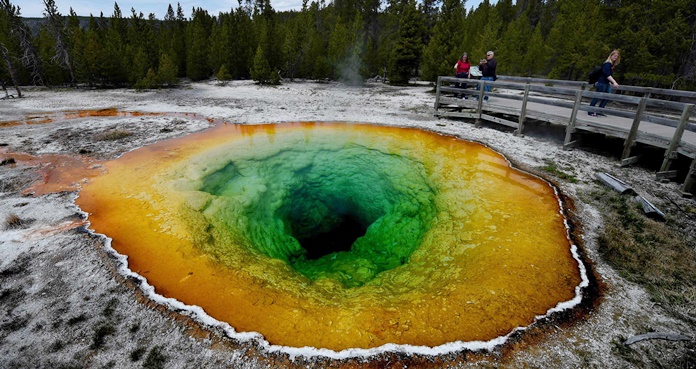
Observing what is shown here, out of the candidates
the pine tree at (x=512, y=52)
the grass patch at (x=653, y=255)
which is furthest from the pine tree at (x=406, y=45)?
the grass patch at (x=653, y=255)

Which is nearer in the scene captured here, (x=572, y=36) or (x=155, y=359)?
(x=155, y=359)

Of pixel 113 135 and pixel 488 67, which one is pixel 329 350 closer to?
pixel 113 135

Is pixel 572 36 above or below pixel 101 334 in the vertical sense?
above

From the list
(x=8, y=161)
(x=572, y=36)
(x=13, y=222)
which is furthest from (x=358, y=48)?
(x=13, y=222)

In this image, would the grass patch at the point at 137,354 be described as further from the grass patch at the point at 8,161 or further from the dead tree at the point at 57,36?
the dead tree at the point at 57,36

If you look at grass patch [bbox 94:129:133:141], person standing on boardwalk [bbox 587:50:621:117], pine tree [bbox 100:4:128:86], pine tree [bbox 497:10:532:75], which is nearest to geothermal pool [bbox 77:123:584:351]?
grass patch [bbox 94:129:133:141]

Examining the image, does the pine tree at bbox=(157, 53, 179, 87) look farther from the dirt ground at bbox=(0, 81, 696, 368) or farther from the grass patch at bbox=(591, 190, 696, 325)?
the grass patch at bbox=(591, 190, 696, 325)
